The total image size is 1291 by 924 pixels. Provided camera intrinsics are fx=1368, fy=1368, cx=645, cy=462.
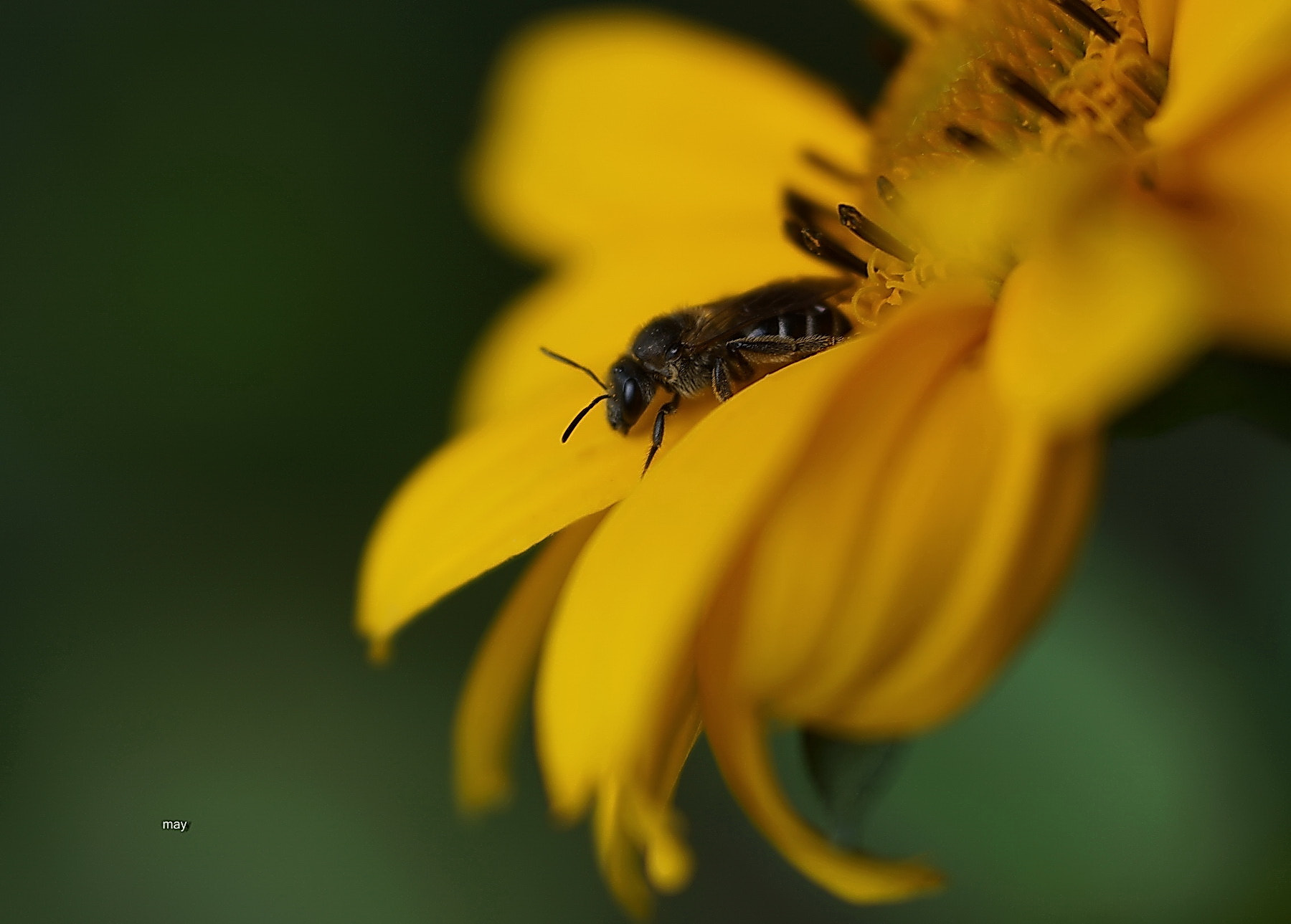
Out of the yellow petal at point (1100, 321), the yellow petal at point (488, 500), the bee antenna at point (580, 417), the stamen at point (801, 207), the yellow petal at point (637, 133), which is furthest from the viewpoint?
the yellow petal at point (637, 133)

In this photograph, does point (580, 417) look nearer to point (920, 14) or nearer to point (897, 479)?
point (897, 479)

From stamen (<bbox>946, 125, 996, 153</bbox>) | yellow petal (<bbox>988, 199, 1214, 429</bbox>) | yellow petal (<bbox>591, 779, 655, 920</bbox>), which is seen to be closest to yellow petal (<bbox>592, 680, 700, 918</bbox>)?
yellow petal (<bbox>591, 779, 655, 920</bbox>)

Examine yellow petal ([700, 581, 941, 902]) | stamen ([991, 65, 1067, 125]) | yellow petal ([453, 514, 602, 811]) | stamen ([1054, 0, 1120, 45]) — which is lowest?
yellow petal ([453, 514, 602, 811])

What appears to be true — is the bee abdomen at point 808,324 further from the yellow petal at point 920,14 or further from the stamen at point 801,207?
the yellow petal at point 920,14

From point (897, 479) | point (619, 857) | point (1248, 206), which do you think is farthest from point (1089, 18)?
point (619, 857)

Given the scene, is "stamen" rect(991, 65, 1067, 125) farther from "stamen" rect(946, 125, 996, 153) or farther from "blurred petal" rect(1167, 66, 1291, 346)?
"blurred petal" rect(1167, 66, 1291, 346)

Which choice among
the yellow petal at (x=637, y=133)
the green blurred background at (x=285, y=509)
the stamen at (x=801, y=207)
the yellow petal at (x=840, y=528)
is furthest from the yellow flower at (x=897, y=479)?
the green blurred background at (x=285, y=509)

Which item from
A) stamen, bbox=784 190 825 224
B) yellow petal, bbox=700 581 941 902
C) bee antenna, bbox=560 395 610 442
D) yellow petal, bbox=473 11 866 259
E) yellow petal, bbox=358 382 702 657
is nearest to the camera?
yellow petal, bbox=700 581 941 902

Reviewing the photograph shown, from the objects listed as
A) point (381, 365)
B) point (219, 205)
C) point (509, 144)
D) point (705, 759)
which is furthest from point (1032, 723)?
point (219, 205)
